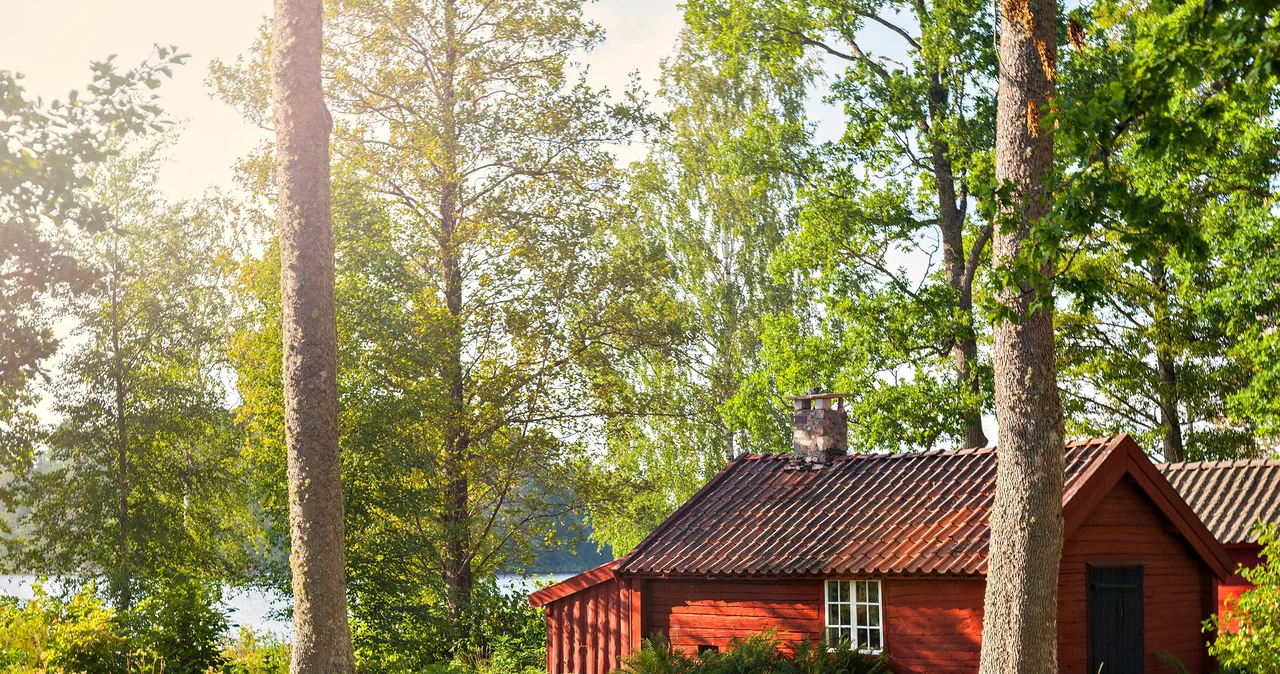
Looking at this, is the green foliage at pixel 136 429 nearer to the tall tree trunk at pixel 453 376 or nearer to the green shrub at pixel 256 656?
the green shrub at pixel 256 656

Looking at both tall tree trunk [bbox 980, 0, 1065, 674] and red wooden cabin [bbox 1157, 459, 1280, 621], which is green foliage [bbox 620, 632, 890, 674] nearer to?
tall tree trunk [bbox 980, 0, 1065, 674]

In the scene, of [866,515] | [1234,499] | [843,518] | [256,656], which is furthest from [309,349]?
[1234,499]

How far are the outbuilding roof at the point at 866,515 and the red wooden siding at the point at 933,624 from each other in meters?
0.45

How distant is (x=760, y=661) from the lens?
622 inches

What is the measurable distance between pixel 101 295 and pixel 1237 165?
2448 cm

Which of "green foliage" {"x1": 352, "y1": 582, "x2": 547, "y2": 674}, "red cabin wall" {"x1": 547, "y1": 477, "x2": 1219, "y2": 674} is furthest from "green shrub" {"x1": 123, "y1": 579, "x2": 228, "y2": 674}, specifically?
"red cabin wall" {"x1": 547, "y1": 477, "x2": 1219, "y2": 674}

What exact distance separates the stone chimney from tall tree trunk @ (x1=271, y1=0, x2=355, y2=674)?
10677 mm

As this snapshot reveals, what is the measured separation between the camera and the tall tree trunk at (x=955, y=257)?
23969 millimetres

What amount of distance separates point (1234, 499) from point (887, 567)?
11.5 meters

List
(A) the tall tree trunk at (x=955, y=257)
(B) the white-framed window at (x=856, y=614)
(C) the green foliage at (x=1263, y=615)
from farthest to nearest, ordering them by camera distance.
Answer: (A) the tall tree trunk at (x=955, y=257) → (B) the white-framed window at (x=856, y=614) → (C) the green foliage at (x=1263, y=615)

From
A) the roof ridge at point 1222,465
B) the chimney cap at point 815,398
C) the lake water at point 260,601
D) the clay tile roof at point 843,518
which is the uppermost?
the chimney cap at point 815,398

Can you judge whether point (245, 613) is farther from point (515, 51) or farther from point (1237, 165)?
point (1237, 165)

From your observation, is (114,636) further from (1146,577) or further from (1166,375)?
(1166,375)

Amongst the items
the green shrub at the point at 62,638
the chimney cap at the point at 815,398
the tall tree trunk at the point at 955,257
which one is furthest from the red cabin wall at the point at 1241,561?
the green shrub at the point at 62,638
